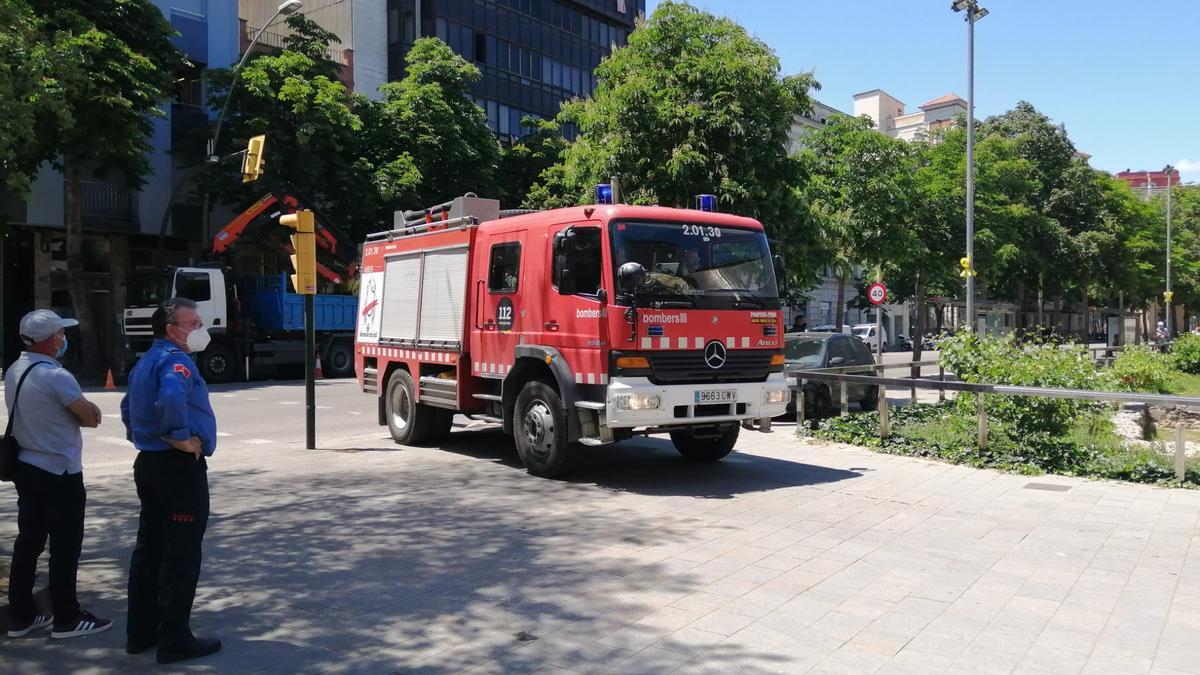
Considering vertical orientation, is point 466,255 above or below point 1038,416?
above

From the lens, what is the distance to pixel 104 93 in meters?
22.3

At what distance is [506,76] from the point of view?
4428cm

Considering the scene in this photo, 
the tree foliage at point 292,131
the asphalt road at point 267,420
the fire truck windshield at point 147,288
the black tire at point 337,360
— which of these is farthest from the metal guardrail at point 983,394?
the tree foliage at point 292,131

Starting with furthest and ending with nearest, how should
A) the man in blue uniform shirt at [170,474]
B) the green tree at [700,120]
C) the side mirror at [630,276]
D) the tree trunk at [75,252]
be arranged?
the tree trunk at [75,252], the green tree at [700,120], the side mirror at [630,276], the man in blue uniform shirt at [170,474]

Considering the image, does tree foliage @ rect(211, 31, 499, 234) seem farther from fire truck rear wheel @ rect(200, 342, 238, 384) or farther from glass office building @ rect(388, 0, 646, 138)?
glass office building @ rect(388, 0, 646, 138)

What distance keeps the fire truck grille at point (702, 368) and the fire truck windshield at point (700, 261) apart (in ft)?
1.65

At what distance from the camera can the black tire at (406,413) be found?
38.5 ft

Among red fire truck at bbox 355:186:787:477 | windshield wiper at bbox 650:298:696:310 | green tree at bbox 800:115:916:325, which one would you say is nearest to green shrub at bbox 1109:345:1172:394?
green tree at bbox 800:115:916:325

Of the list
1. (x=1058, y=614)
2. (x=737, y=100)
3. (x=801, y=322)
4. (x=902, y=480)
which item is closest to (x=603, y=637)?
(x=1058, y=614)

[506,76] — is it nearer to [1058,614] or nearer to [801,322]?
[801,322]

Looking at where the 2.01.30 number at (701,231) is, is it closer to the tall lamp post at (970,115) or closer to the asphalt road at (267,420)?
the asphalt road at (267,420)

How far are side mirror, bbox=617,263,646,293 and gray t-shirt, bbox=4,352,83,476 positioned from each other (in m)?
4.73

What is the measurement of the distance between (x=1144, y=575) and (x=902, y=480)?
3.44 metres

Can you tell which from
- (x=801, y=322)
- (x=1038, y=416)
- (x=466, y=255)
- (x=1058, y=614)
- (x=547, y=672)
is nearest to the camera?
(x=547, y=672)
